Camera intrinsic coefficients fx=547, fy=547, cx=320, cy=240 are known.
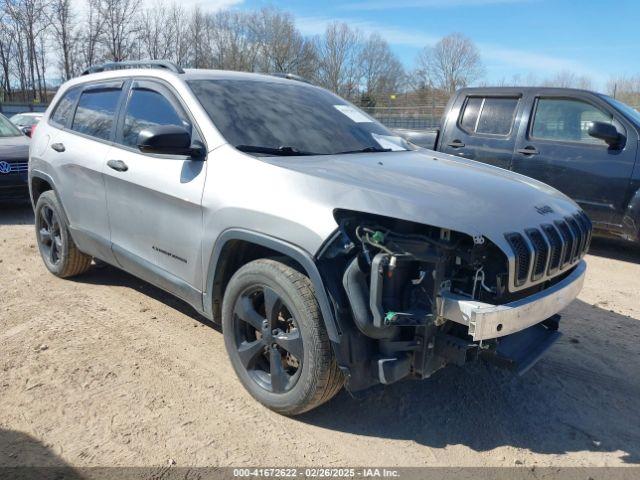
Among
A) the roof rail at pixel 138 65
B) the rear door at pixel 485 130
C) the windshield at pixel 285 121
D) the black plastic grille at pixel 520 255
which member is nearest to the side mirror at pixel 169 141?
the windshield at pixel 285 121

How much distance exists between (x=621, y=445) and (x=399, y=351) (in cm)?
133

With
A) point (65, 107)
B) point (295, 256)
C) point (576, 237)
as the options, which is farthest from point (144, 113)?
point (576, 237)

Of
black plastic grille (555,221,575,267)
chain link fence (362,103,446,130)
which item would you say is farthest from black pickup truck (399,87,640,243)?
chain link fence (362,103,446,130)

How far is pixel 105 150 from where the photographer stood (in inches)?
162

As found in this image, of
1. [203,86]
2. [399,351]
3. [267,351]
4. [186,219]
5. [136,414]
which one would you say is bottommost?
[136,414]

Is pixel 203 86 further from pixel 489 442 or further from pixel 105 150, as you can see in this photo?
pixel 489 442

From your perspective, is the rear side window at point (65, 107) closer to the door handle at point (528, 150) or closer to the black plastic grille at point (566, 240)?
the black plastic grille at point (566, 240)

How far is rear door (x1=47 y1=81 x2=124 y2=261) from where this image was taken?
4184mm

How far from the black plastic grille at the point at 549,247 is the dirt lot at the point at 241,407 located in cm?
89

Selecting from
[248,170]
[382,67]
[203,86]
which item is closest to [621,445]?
[248,170]

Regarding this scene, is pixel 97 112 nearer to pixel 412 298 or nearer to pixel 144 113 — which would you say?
pixel 144 113

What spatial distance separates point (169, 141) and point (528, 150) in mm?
4983

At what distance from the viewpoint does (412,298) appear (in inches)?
101

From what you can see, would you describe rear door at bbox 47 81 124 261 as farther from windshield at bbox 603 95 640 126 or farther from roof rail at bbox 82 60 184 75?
windshield at bbox 603 95 640 126
